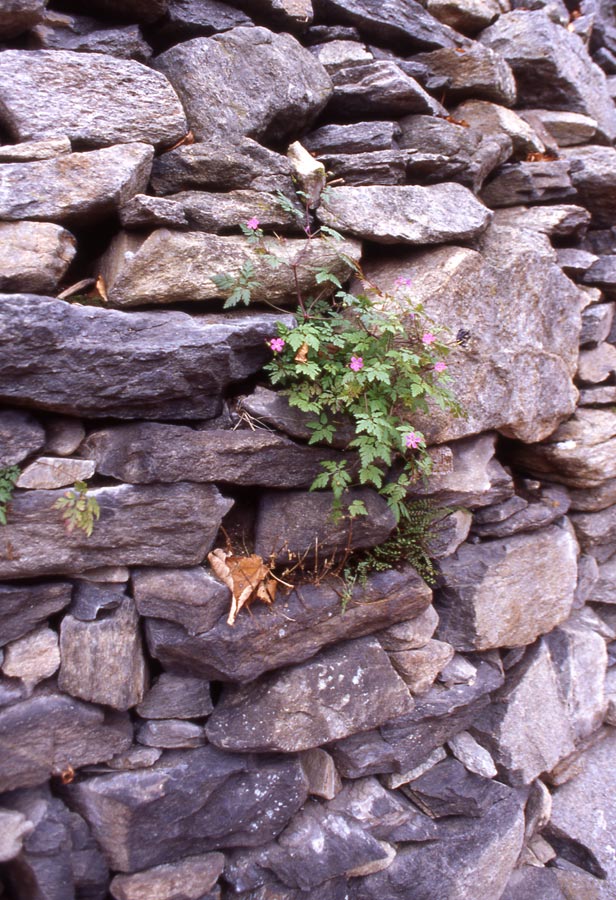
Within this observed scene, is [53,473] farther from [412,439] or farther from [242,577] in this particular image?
[412,439]

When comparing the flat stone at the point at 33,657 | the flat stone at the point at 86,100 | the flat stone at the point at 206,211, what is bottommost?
the flat stone at the point at 33,657

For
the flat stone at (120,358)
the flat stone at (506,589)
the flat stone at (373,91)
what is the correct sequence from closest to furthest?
1. the flat stone at (120,358)
2. the flat stone at (373,91)
3. the flat stone at (506,589)

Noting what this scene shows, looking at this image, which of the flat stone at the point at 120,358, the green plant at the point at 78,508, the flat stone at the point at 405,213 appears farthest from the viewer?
the flat stone at the point at 405,213

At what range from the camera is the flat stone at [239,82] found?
295cm

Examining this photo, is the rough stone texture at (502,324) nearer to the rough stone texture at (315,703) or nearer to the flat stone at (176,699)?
the rough stone texture at (315,703)

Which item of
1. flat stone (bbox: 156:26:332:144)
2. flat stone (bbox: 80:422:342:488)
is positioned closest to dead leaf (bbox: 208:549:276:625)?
flat stone (bbox: 80:422:342:488)

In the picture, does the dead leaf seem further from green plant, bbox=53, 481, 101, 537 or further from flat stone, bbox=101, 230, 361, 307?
flat stone, bbox=101, 230, 361, 307

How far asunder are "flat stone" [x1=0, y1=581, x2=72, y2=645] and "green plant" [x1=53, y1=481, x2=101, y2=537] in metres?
0.31

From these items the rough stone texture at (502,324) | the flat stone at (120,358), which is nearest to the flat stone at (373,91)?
the rough stone texture at (502,324)

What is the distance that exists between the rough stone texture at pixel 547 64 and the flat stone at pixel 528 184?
0.92 meters

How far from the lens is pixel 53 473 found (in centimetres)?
248

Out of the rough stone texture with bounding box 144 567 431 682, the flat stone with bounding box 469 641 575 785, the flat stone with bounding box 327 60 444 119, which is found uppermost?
the flat stone with bounding box 327 60 444 119

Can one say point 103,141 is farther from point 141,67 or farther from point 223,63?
point 223,63

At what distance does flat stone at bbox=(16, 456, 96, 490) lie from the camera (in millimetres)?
2443
